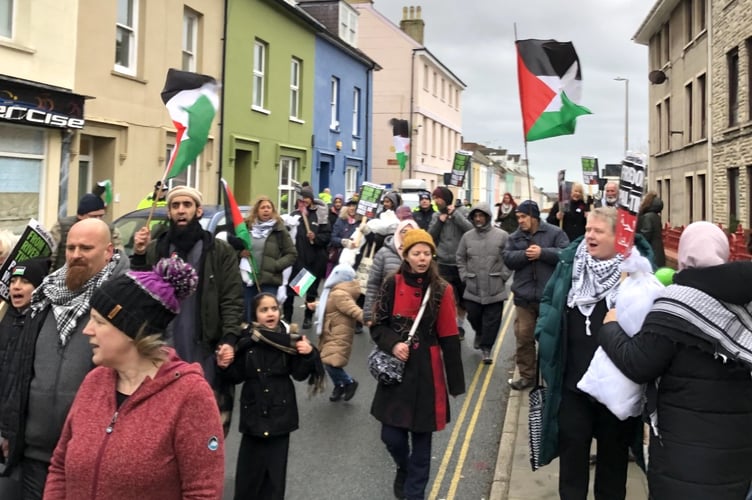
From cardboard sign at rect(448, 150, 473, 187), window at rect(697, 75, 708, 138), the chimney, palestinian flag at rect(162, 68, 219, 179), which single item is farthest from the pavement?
the chimney

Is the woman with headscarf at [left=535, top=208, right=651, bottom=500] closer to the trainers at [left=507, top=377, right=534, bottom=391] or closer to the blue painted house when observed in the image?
the trainers at [left=507, top=377, right=534, bottom=391]

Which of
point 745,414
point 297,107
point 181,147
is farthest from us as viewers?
point 297,107

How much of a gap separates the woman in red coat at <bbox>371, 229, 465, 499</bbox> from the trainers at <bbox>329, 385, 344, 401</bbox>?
2.16 metres

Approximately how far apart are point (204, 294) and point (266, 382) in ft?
2.34

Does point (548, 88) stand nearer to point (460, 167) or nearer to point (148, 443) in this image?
point (148, 443)

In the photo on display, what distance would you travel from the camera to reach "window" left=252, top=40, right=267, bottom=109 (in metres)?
19.7

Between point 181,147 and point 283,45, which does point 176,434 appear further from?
point 283,45

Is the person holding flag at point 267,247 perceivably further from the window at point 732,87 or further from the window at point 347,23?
the window at point 347,23

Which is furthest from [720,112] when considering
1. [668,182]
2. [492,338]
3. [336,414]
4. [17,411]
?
[17,411]

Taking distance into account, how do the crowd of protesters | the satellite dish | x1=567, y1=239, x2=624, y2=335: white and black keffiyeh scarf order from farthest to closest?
the satellite dish → x1=567, y1=239, x2=624, y2=335: white and black keffiyeh scarf → the crowd of protesters

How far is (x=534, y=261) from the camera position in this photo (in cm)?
677

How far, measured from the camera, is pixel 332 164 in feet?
83.8

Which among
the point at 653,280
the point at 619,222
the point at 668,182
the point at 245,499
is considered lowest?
the point at 245,499

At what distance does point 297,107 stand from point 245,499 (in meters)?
19.8
